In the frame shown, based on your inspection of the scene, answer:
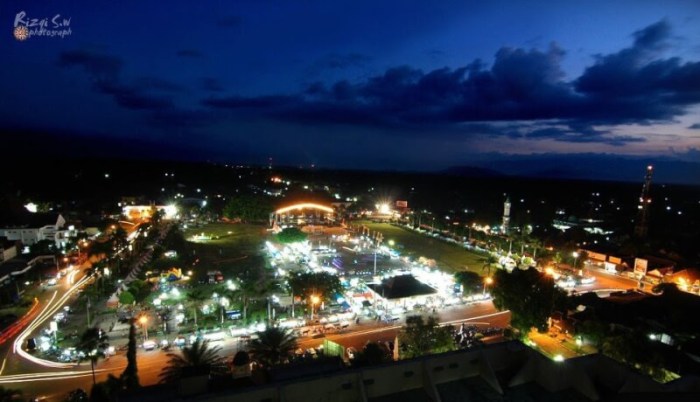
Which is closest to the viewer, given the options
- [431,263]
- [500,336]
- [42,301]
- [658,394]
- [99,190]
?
[658,394]

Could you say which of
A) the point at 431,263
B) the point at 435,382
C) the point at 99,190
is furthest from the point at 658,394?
the point at 99,190

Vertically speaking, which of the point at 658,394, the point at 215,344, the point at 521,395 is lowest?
the point at 215,344

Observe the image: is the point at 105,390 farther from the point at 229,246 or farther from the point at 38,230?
the point at 38,230

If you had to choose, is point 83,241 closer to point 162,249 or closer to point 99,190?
point 162,249

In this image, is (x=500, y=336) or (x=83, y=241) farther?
(x=83, y=241)

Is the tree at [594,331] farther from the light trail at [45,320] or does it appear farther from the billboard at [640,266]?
the light trail at [45,320]

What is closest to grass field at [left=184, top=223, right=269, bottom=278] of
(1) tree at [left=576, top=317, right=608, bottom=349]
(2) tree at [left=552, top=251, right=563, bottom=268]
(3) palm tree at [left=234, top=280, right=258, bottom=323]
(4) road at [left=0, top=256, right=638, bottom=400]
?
(3) palm tree at [left=234, top=280, right=258, bottom=323]
